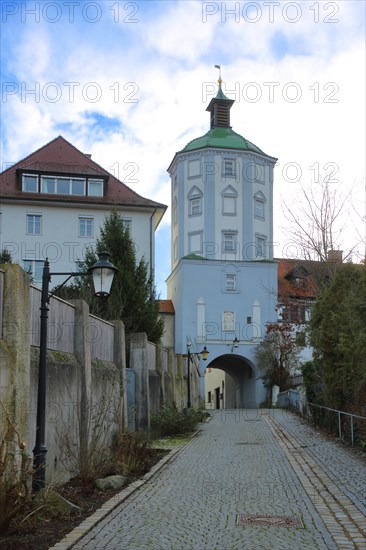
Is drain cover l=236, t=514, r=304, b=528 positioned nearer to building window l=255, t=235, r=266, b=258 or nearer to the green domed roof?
building window l=255, t=235, r=266, b=258

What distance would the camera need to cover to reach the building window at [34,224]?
47.7 metres

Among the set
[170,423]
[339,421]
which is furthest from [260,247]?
[339,421]

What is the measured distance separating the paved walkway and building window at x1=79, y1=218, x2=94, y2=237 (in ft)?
106

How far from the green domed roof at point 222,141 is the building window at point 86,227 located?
1315 centimetres

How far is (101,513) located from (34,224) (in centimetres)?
4032

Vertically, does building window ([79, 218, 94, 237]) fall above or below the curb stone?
above

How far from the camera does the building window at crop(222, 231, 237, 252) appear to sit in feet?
185

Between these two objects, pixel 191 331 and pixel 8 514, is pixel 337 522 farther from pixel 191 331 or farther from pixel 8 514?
pixel 191 331

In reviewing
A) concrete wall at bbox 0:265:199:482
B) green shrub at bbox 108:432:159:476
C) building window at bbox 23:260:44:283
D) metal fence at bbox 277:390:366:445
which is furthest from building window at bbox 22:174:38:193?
green shrub at bbox 108:432:159:476

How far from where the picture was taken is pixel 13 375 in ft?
28.5

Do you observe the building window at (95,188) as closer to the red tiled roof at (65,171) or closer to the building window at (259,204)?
the red tiled roof at (65,171)

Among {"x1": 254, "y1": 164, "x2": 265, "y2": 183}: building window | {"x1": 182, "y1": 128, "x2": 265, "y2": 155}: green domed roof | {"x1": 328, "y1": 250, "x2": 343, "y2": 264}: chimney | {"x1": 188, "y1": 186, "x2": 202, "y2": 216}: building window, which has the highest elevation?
{"x1": 182, "y1": 128, "x2": 265, "y2": 155}: green domed roof

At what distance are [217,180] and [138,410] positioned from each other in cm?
3815

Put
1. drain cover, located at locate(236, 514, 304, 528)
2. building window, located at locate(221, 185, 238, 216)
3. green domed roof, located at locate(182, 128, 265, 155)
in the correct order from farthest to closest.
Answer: green domed roof, located at locate(182, 128, 265, 155), building window, located at locate(221, 185, 238, 216), drain cover, located at locate(236, 514, 304, 528)
